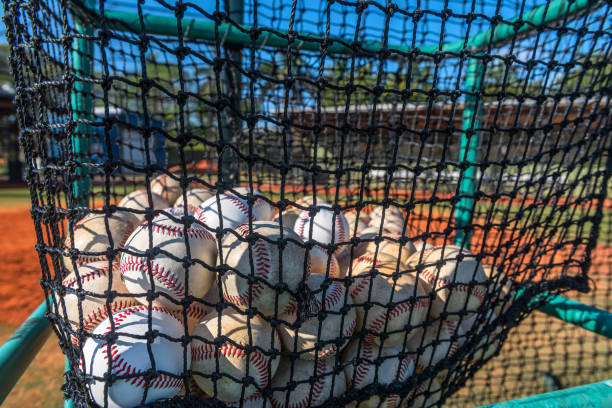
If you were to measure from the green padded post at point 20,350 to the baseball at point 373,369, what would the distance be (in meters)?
1.00

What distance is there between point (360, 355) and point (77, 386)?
2.83ft

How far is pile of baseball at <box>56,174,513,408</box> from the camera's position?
0.92m

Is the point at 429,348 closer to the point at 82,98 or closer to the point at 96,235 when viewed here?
the point at 96,235

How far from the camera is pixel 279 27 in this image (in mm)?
2141

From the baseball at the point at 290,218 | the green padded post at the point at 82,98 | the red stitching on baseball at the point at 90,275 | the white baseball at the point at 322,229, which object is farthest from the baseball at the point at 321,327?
the green padded post at the point at 82,98

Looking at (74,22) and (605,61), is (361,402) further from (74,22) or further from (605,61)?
(74,22)

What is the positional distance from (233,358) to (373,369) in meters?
0.52

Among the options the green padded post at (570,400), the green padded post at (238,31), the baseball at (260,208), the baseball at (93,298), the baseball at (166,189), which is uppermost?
the green padded post at (238,31)

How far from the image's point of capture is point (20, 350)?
3.58 feet

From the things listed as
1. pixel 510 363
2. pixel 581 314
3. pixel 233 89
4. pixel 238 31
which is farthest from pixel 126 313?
pixel 510 363

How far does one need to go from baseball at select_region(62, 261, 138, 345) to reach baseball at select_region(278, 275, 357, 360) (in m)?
0.51

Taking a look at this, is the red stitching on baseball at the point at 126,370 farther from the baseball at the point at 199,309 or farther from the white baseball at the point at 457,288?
the white baseball at the point at 457,288

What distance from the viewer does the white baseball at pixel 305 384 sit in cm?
116

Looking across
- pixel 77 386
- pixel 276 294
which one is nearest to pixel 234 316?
pixel 276 294
